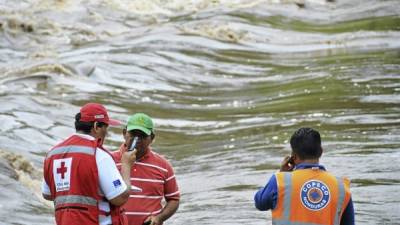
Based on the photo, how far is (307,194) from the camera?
6.12 metres

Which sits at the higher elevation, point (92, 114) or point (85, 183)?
point (92, 114)

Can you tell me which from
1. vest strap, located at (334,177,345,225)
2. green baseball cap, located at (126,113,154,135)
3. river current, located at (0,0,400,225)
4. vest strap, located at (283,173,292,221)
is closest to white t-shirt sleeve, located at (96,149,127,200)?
green baseball cap, located at (126,113,154,135)

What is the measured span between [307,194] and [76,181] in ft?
4.79

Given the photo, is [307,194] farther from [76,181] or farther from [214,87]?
[214,87]

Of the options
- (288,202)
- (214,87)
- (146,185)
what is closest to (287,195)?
(288,202)

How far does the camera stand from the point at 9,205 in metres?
12.8

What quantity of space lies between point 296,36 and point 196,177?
2141 cm

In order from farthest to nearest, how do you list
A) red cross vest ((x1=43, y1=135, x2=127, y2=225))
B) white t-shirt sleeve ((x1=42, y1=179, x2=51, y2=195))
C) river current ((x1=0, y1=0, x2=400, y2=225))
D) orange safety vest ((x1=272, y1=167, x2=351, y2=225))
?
river current ((x1=0, y1=0, x2=400, y2=225)), white t-shirt sleeve ((x1=42, y1=179, x2=51, y2=195)), red cross vest ((x1=43, y1=135, x2=127, y2=225)), orange safety vest ((x1=272, y1=167, x2=351, y2=225))

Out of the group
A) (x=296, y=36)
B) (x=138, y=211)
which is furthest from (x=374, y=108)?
(x=296, y=36)

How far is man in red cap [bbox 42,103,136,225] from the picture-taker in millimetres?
6555

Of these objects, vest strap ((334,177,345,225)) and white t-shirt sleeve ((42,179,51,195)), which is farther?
white t-shirt sleeve ((42,179,51,195))

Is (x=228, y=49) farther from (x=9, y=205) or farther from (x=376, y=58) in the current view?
(x=9, y=205)

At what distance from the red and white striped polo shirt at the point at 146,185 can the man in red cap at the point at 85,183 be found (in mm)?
670

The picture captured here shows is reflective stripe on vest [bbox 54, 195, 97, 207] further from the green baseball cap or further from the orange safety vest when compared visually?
the orange safety vest
